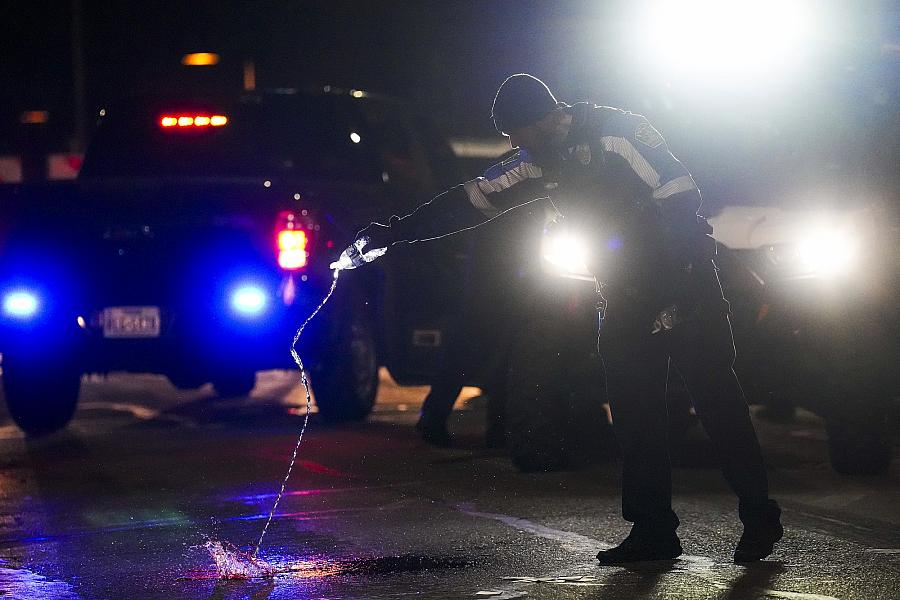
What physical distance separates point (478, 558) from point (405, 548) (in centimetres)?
34

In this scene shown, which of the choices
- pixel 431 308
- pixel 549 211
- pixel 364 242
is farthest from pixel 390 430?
pixel 364 242

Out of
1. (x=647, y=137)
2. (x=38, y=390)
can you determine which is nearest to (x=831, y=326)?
(x=647, y=137)

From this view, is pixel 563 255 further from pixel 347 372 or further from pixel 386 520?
pixel 347 372

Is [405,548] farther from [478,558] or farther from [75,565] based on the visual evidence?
[75,565]

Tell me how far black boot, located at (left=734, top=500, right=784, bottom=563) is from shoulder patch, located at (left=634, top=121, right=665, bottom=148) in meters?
1.23

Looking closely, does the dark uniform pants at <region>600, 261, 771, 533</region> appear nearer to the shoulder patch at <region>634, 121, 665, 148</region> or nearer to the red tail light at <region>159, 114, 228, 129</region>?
the shoulder patch at <region>634, 121, 665, 148</region>

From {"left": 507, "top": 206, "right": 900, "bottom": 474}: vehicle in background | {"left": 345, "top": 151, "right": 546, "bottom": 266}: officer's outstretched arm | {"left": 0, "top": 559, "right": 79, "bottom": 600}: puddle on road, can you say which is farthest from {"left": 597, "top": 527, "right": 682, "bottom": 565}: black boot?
{"left": 507, "top": 206, "right": 900, "bottom": 474}: vehicle in background

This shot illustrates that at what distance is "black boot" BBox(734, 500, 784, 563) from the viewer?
566 cm

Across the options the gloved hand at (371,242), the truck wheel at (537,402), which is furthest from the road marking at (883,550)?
the truck wheel at (537,402)

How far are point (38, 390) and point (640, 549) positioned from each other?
541 cm

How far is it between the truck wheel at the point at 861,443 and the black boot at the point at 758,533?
7.48ft

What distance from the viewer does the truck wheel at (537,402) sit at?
8.01m

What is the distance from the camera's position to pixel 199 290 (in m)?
9.76

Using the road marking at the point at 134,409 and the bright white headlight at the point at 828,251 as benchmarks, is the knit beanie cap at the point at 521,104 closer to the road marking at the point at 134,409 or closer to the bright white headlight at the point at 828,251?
the bright white headlight at the point at 828,251
